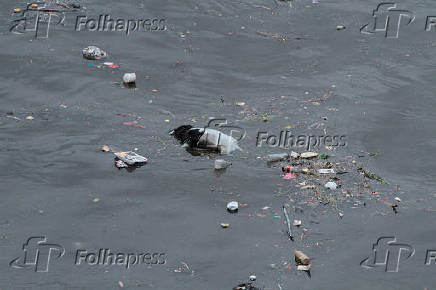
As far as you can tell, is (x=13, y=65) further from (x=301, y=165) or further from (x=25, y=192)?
(x=301, y=165)

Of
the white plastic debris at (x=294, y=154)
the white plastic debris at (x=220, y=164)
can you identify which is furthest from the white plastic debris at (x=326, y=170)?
the white plastic debris at (x=220, y=164)

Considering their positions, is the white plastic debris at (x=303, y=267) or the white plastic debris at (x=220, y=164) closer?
the white plastic debris at (x=303, y=267)

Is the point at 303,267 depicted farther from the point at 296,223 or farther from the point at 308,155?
the point at 308,155

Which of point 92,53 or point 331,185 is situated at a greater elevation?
point 92,53

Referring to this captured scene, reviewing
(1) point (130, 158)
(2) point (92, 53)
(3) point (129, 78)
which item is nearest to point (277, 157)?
(1) point (130, 158)

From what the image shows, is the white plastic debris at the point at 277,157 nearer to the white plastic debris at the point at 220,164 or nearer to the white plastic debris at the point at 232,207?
the white plastic debris at the point at 220,164

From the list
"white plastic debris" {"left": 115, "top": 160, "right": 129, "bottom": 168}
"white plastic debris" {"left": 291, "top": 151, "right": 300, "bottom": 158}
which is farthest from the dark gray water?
"white plastic debris" {"left": 291, "top": 151, "right": 300, "bottom": 158}
